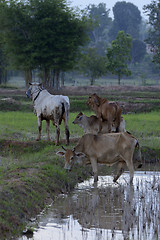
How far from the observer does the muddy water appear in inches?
275

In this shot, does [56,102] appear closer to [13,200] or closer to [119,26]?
[13,200]

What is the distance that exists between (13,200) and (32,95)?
6861 mm

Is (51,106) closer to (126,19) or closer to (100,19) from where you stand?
(126,19)

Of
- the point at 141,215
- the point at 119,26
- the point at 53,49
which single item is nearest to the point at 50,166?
the point at 141,215

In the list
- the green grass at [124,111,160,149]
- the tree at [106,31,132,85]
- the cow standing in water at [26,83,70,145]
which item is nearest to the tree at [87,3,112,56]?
the tree at [106,31,132,85]

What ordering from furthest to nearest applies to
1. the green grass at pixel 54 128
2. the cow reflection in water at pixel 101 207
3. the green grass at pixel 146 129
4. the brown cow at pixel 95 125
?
the green grass at pixel 54 128, the green grass at pixel 146 129, the brown cow at pixel 95 125, the cow reflection in water at pixel 101 207

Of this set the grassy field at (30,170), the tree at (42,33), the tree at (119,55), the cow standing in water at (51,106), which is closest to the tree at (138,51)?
the tree at (119,55)

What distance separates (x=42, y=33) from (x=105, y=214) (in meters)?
32.9

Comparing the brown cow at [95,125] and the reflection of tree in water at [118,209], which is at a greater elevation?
the brown cow at [95,125]

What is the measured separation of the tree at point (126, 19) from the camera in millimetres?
99537

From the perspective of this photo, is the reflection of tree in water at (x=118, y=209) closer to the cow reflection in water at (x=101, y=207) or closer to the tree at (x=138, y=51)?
the cow reflection in water at (x=101, y=207)

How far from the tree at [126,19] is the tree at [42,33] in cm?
5912

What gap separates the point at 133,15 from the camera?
104m

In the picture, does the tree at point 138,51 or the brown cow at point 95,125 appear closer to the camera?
the brown cow at point 95,125
